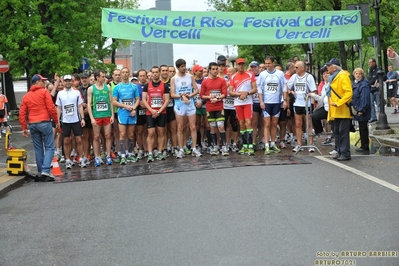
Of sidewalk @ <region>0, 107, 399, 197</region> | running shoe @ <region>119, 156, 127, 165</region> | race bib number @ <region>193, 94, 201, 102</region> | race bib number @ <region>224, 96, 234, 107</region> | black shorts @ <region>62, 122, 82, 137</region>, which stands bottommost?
sidewalk @ <region>0, 107, 399, 197</region>

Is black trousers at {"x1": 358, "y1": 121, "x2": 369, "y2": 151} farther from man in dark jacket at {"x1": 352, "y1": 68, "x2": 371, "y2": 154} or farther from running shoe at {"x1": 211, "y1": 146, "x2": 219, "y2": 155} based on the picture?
running shoe at {"x1": 211, "y1": 146, "x2": 219, "y2": 155}

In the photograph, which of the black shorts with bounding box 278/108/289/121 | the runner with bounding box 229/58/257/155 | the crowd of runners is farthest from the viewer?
the black shorts with bounding box 278/108/289/121

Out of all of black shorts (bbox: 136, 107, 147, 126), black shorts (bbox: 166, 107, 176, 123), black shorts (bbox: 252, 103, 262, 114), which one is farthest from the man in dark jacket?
black shorts (bbox: 136, 107, 147, 126)

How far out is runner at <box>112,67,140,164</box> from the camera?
14.1 m

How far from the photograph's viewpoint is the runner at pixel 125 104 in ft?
46.2

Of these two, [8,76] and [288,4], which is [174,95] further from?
[8,76]

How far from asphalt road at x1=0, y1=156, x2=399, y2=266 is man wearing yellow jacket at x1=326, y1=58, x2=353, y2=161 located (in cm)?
160

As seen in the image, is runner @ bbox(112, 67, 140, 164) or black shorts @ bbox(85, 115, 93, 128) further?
black shorts @ bbox(85, 115, 93, 128)

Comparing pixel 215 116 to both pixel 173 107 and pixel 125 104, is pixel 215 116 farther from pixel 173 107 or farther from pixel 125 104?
pixel 125 104

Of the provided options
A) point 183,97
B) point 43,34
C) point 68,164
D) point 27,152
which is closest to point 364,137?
point 183,97

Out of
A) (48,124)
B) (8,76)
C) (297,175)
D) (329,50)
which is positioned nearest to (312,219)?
(297,175)

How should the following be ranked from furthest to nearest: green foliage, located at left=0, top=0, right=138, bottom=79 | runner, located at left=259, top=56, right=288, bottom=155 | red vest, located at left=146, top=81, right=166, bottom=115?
1. green foliage, located at left=0, top=0, right=138, bottom=79
2. runner, located at left=259, top=56, right=288, bottom=155
3. red vest, located at left=146, top=81, right=166, bottom=115

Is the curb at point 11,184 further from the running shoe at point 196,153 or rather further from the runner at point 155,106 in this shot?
the running shoe at point 196,153

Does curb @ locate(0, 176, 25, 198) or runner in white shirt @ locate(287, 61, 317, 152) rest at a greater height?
runner in white shirt @ locate(287, 61, 317, 152)
